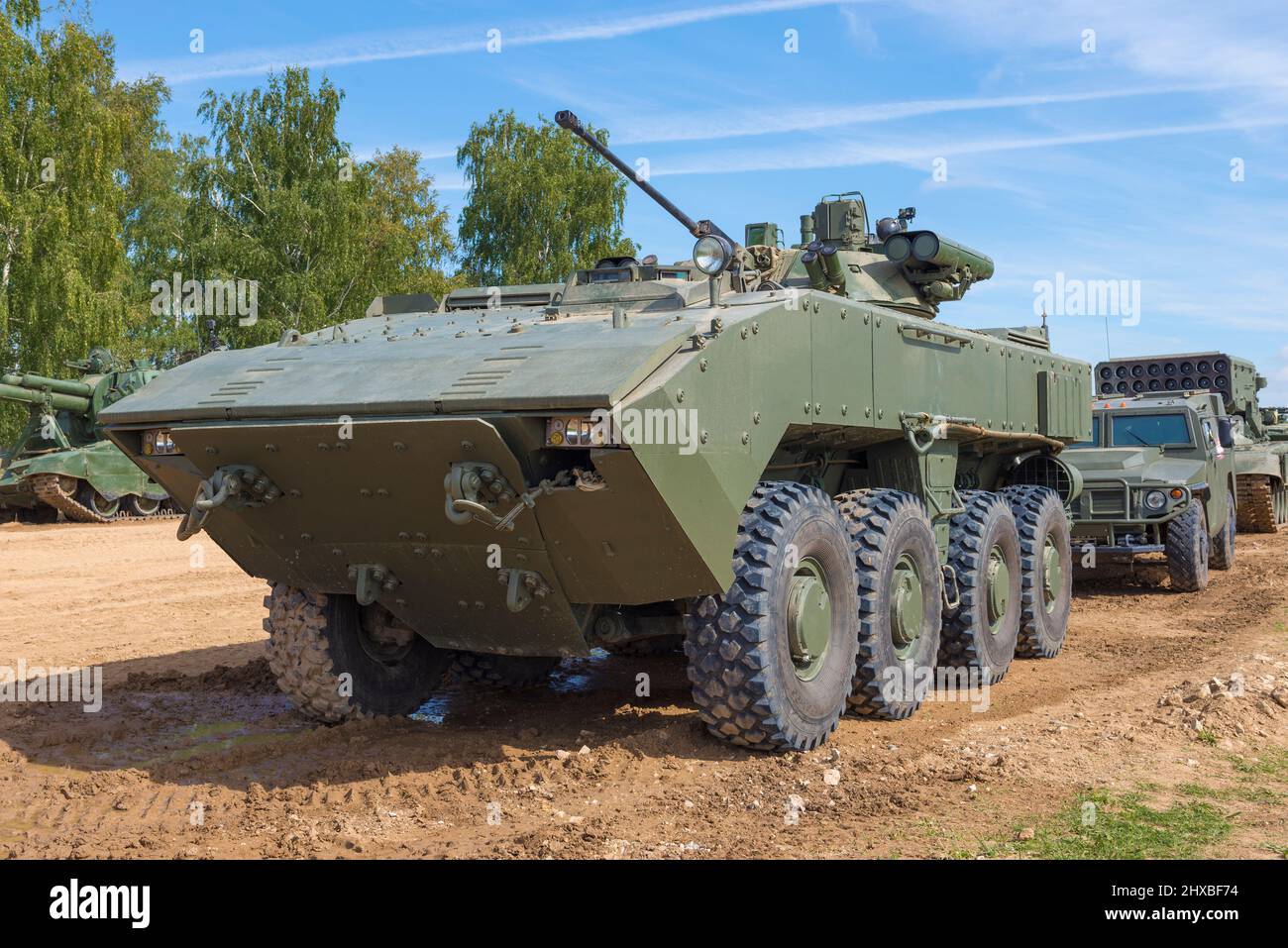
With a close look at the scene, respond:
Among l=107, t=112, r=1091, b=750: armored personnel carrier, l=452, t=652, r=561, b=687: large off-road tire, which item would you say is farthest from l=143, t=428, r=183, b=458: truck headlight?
l=452, t=652, r=561, b=687: large off-road tire

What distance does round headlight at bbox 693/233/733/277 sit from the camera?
588 centimetres

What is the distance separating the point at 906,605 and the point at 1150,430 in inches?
292

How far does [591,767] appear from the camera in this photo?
17.9ft

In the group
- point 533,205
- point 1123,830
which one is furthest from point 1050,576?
point 533,205

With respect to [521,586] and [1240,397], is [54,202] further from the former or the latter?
[521,586]

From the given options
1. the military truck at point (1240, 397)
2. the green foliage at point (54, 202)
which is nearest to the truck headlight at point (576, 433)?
the military truck at point (1240, 397)

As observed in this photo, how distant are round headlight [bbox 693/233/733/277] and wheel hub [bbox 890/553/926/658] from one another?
1.76 metres

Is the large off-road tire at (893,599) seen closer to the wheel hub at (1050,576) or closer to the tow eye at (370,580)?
the wheel hub at (1050,576)

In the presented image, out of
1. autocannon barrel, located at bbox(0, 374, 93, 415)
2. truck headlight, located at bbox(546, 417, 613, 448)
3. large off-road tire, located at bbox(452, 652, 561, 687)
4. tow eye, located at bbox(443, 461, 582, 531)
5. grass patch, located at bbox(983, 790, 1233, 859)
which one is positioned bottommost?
grass patch, located at bbox(983, 790, 1233, 859)

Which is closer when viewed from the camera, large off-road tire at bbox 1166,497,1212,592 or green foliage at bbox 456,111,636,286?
large off-road tire at bbox 1166,497,1212,592

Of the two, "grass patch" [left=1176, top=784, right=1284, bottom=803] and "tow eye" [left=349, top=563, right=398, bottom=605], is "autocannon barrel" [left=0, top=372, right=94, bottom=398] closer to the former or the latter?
"tow eye" [left=349, top=563, right=398, bottom=605]

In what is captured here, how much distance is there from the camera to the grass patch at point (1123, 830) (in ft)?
14.0
